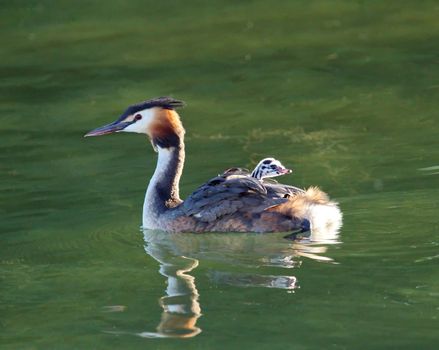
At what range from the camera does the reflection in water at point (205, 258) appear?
8188 mm

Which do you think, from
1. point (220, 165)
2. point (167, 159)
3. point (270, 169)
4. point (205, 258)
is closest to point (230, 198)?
point (270, 169)

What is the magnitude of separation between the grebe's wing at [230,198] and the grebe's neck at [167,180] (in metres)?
0.54

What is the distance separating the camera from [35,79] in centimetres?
1673

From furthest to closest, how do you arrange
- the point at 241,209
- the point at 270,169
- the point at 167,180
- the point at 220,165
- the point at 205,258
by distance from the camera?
1. the point at 220,165
2. the point at 167,180
3. the point at 270,169
4. the point at 241,209
5. the point at 205,258

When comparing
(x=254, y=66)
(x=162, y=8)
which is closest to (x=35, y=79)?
(x=254, y=66)

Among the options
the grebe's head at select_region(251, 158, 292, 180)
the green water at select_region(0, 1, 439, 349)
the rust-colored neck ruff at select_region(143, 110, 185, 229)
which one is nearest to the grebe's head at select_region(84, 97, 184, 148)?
the rust-colored neck ruff at select_region(143, 110, 185, 229)

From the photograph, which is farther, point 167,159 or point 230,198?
point 167,159

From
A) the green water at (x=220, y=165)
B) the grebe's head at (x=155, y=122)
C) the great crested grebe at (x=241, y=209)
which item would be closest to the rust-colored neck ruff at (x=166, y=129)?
the grebe's head at (x=155, y=122)

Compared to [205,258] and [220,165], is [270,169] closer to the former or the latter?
[205,258]

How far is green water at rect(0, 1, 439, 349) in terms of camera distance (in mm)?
8086

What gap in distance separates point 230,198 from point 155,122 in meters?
1.25

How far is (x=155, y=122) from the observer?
1131 centimetres

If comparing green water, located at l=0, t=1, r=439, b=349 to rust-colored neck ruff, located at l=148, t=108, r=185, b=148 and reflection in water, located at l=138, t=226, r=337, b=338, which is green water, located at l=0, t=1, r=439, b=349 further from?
rust-colored neck ruff, located at l=148, t=108, r=185, b=148

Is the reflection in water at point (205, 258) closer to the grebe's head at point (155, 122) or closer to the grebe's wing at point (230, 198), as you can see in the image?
the grebe's wing at point (230, 198)
